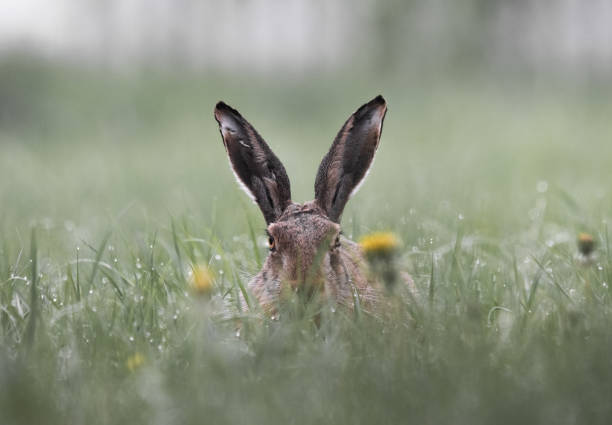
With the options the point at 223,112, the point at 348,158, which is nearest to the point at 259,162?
the point at 223,112


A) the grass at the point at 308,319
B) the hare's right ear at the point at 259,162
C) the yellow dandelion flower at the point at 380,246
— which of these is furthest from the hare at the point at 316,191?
the yellow dandelion flower at the point at 380,246

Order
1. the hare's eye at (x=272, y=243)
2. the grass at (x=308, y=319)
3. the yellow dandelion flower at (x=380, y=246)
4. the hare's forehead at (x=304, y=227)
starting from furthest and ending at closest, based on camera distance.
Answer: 1. the hare's eye at (x=272, y=243)
2. the hare's forehead at (x=304, y=227)
3. the yellow dandelion flower at (x=380, y=246)
4. the grass at (x=308, y=319)

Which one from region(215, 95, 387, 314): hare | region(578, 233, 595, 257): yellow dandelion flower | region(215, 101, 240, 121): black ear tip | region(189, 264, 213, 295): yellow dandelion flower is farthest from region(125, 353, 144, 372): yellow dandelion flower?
region(578, 233, 595, 257): yellow dandelion flower

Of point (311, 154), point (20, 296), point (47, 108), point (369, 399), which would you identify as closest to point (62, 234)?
point (20, 296)

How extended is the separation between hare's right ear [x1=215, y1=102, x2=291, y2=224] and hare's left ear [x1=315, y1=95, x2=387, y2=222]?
20cm

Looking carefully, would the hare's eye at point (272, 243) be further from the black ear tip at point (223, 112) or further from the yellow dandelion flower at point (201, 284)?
the black ear tip at point (223, 112)

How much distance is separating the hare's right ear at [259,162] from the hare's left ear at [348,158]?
20 cm

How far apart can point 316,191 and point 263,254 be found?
586mm

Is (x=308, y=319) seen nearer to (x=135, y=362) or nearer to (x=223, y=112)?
(x=135, y=362)

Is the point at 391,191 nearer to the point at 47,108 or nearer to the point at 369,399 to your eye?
the point at 369,399

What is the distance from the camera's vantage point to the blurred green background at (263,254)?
236 cm

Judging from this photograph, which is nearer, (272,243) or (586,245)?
(586,245)

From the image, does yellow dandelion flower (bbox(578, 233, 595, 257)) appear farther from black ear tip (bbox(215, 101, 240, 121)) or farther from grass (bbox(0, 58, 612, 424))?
black ear tip (bbox(215, 101, 240, 121))

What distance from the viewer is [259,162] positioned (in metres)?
4.09
